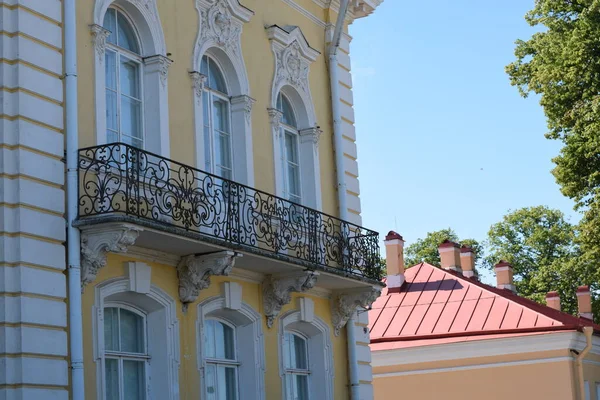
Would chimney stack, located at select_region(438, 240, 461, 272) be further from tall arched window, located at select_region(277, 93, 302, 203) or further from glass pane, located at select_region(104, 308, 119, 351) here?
glass pane, located at select_region(104, 308, 119, 351)

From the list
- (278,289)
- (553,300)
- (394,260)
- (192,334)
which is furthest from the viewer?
(553,300)

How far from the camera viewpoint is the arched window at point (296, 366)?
16719 mm

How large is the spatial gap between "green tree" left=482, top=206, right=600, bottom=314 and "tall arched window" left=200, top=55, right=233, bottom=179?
3077 cm

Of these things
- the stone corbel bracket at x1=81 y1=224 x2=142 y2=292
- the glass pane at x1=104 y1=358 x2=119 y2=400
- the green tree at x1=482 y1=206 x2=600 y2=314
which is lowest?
the glass pane at x1=104 y1=358 x2=119 y2=400

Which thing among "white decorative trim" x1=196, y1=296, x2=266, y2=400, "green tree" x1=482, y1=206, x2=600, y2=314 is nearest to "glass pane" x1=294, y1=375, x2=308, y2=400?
"white decorative trim" x1=196, y1=296, x2=266, y2=400

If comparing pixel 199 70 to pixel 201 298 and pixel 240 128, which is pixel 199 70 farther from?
pixel 201 298

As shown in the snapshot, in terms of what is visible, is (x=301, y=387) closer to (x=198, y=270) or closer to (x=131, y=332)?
(x=198, y=270)

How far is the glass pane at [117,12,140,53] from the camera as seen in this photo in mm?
14141

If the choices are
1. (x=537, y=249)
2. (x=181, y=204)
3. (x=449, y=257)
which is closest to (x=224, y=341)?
(x=181, y=204)

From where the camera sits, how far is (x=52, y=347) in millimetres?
11758

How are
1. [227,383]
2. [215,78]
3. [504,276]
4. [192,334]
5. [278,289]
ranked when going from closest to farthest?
[192,334] < [227,383] < [278,289] < [215,78] < [504,276]

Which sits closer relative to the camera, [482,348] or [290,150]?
[290,150]

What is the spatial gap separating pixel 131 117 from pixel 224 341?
322 cm

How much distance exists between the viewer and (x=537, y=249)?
163 feet
